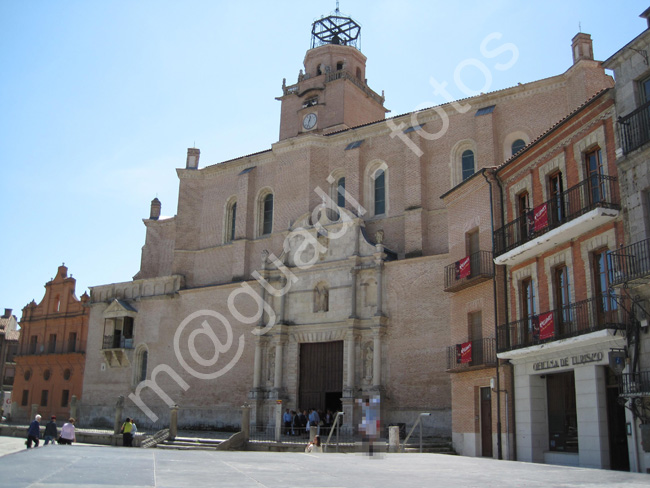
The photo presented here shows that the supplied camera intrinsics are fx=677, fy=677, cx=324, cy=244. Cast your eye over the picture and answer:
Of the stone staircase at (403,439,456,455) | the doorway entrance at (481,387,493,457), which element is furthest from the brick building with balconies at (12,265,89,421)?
the doorway entrance at (481,387,493,457)

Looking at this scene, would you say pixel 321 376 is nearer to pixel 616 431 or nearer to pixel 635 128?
pixel 616 431

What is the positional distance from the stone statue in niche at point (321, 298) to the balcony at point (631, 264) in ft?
60.3

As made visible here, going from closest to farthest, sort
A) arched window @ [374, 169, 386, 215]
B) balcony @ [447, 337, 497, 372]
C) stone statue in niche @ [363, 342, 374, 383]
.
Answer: balcony @ [447, 337, 497, 372]
stone statue in niche @ [363, 342, 374, 383]
arched window @ [374, 169, 386, 215]

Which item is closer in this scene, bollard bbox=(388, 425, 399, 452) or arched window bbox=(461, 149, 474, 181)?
bollard bbox=(388, 425, 399, 452)

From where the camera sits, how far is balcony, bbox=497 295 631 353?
15.9 meters

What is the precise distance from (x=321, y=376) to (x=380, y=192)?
9828 millimetres

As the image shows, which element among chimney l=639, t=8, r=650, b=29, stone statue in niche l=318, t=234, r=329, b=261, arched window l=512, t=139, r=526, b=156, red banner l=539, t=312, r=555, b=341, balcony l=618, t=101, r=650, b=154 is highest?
arched window l=512, t=139, r=526, b=156

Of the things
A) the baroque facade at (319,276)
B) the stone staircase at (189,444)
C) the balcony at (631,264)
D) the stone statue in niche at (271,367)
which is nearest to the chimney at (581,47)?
the baroque facade at (319,276)

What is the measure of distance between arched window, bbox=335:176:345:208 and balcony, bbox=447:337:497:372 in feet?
44.1

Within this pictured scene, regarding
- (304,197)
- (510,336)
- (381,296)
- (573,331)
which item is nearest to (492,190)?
(510,336)

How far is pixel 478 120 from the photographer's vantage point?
3170cm

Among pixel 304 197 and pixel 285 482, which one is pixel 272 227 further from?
pixel 285 482

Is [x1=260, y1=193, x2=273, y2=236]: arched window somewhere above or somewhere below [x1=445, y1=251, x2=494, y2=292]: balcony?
above

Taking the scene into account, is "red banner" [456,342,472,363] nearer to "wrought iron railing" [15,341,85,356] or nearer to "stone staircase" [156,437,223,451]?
"stone staircase" [156,437,223,451]
